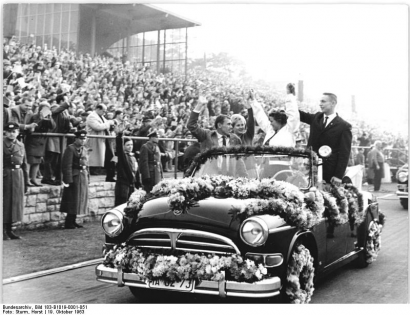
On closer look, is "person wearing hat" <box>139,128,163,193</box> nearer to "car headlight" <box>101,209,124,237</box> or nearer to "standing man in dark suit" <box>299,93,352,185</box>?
"standing man in dark suit" <box>299,93,352,185</box>

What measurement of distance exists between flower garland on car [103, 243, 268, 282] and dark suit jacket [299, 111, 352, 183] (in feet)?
7.68

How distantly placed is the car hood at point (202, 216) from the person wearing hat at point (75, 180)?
164 inches

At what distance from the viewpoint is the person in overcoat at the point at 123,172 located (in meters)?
9.03

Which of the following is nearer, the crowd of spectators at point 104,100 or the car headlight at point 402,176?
the crowd of spectators at point 104,100

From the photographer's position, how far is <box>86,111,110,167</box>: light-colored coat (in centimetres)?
956

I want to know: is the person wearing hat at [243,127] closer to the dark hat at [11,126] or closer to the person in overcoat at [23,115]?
the dark hat at [11,126]

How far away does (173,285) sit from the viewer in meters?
4.13

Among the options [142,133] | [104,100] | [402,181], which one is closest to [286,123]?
[142,133]

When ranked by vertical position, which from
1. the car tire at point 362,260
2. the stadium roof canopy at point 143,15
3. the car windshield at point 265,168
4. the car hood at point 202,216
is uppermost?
the stadium roof canopy at point 143,15

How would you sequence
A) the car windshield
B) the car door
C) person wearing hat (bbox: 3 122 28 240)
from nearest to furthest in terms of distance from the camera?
the car door < the car windshield < person wearing hat (bbox: 3 122 28 240)

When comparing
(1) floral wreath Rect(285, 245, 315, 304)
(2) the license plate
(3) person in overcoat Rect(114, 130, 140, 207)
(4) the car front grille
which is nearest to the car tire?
(1) floral wreath Rect(285, 245, 315, 304)

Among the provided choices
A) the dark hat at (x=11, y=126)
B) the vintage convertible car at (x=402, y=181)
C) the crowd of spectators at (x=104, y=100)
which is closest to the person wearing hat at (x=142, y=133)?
the crowd of spectators at (x=104, y=100)

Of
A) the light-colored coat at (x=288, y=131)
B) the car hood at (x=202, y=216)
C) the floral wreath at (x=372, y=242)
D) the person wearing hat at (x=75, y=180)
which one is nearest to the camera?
the car hood at (x=202, y=216)

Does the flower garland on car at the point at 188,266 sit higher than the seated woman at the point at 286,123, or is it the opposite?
the seated woman at the point at 286,123
